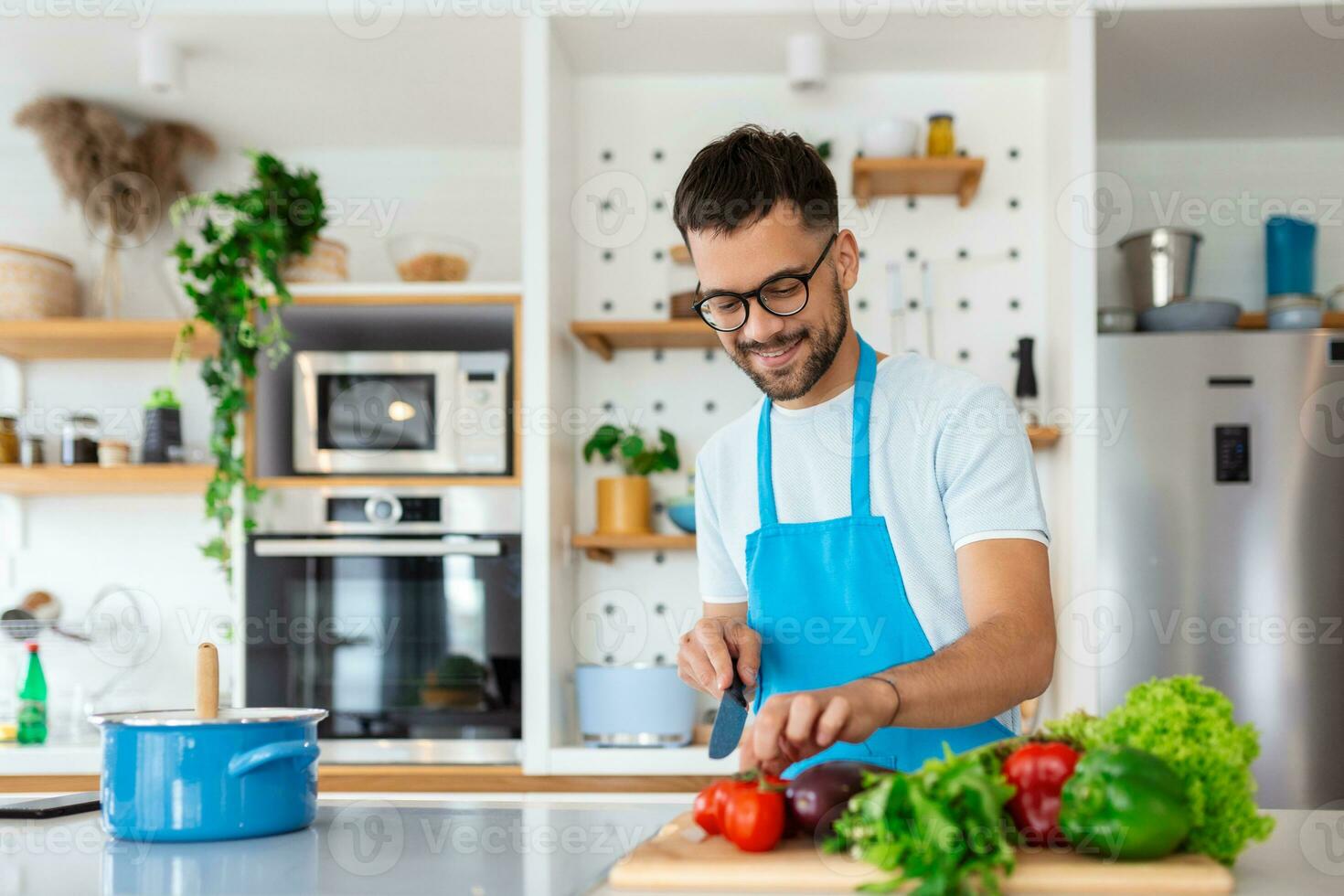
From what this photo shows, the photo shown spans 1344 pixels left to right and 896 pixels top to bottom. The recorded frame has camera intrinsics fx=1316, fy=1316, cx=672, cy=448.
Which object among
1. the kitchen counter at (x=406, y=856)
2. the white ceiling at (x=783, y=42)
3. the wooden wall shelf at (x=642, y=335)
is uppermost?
the white ceiling at (x=783, y=42)

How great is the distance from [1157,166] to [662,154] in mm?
1359

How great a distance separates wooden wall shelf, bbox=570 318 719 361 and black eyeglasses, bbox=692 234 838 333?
1.34m

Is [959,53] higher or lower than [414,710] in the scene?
higher

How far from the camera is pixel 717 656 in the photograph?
143 centimetres

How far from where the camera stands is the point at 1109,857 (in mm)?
1005

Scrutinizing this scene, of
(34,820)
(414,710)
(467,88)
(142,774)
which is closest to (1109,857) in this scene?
(142,774)

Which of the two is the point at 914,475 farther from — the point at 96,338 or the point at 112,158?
the point at 112,158

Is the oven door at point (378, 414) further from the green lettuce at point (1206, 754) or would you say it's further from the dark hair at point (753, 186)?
the green lettuce at point (1206, 754)

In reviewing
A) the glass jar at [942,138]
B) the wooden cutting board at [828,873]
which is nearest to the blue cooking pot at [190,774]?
the wooden cutting board at [828,873]

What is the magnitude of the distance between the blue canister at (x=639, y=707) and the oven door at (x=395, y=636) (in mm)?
178

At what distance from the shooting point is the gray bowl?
119 inches

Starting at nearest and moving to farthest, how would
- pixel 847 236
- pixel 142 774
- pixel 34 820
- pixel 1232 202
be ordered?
pixel 142 774 → pixel 34 820 → pixel 847 236 → pixel 1232 202

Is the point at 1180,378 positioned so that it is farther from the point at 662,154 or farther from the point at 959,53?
the point at 662,154

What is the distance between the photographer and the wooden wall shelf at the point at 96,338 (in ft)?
9.87
